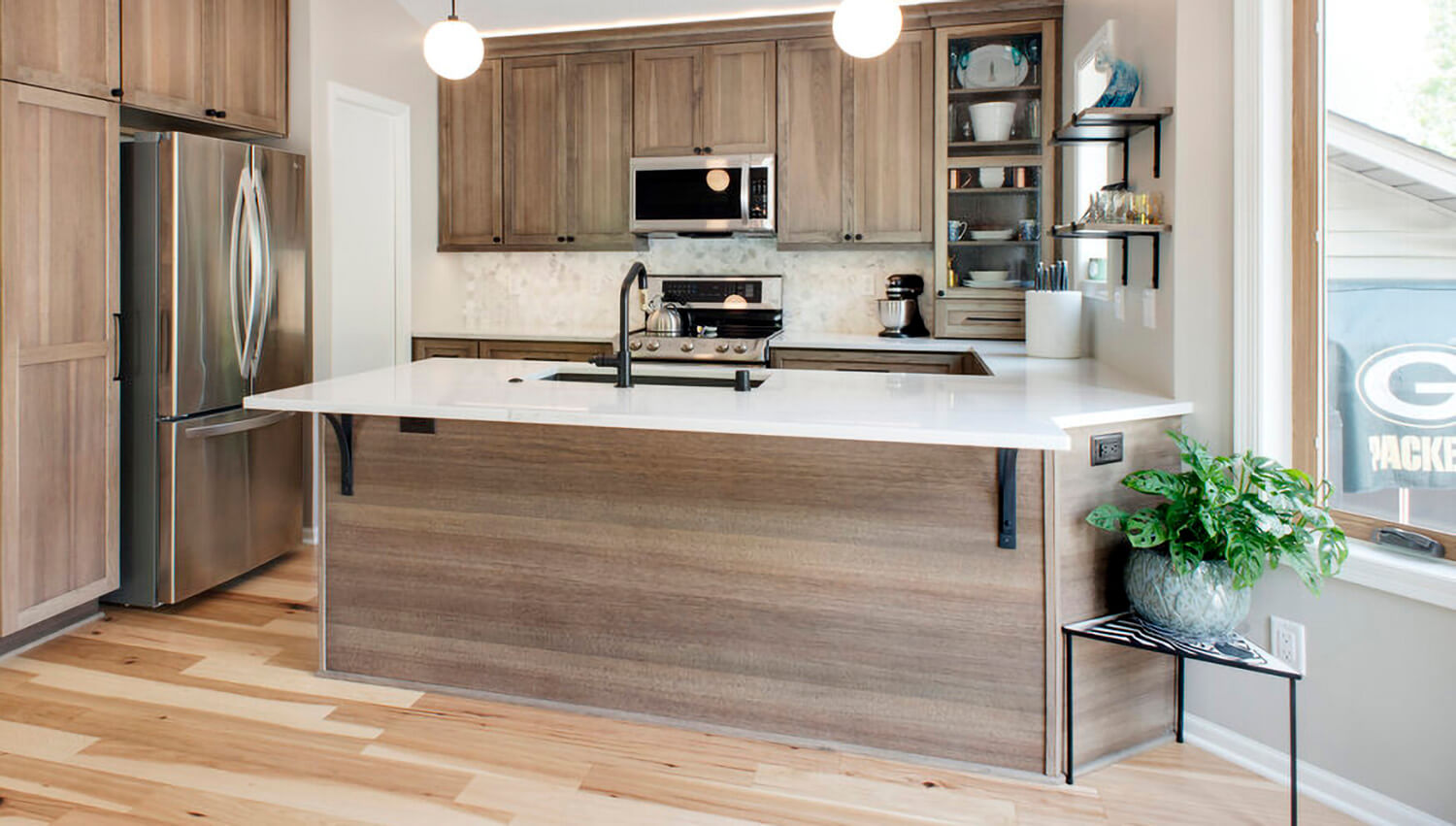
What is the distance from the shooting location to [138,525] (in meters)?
3.32

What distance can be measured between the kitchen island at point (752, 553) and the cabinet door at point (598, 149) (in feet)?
7.81

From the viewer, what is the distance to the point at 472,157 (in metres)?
5.08

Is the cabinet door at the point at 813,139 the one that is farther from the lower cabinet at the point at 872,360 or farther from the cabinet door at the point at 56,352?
the cabinet door at the point at 56,352

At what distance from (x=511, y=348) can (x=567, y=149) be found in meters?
1.12

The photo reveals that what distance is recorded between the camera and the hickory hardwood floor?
81.7 inches

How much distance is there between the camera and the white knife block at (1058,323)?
3627mm

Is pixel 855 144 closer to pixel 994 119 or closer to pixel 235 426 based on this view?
pixel 994 119

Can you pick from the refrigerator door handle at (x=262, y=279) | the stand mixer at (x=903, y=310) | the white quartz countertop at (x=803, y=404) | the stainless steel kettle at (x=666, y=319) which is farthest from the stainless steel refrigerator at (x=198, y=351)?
the stand mixer at (x=903, y=310)

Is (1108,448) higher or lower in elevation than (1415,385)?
lower

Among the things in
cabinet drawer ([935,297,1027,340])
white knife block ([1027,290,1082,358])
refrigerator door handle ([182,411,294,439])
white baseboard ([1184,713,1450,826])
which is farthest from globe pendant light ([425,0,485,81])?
white baseboard ([1184,713,1450,826])

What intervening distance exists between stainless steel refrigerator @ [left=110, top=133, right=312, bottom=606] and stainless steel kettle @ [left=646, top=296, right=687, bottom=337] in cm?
182

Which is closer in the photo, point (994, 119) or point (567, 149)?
point (994, 119)

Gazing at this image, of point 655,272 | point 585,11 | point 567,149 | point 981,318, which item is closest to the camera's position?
point 981,318

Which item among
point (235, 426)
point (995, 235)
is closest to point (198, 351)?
point (235, 426)
